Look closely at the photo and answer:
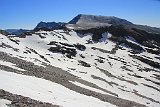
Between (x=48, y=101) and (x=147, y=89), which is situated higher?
(x=48, y=101)

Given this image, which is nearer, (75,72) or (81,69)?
(75,72)

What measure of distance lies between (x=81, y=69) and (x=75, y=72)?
7.04 m

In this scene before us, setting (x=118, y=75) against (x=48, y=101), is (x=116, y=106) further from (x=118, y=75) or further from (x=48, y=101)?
(x=118, y=75)

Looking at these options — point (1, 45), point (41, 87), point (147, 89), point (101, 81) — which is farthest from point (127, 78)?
point (41, 87)

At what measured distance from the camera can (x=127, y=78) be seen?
7375 cm

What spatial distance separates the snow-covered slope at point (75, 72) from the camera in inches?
1284

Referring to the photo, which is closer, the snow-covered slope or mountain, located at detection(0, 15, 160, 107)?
mountain, located at detection(0, 15, 160, 107)

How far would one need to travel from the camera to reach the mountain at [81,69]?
3231 cm

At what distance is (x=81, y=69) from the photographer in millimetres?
72125

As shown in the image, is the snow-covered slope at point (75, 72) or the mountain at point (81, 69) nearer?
the mountain at point (81, 69)

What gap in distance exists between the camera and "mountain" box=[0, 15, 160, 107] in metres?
32.3

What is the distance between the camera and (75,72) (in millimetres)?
65250

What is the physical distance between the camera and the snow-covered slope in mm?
32625

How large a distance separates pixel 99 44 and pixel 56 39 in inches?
737
